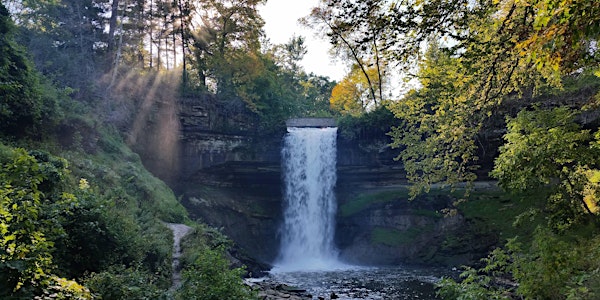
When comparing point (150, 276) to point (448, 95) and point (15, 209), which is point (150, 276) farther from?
point (448, 95)

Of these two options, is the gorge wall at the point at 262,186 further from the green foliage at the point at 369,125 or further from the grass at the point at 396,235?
the green foliage at the point at 369,125

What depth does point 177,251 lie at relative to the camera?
12.7m

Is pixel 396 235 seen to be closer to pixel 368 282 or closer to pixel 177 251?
pixel 368 282

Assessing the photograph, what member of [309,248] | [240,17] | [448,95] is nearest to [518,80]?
[448,95]

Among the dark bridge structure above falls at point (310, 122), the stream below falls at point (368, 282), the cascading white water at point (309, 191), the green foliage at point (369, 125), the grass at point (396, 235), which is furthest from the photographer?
the dark bridge structure above falls at point (310, 122)

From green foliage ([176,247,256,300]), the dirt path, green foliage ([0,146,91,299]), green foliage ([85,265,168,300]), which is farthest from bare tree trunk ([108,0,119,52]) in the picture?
green foliage ([85,265,168,300])

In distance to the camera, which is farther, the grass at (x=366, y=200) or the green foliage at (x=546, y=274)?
the grass at (x=366, y=200)

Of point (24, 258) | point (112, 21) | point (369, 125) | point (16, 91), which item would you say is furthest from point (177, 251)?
point (112, 21)

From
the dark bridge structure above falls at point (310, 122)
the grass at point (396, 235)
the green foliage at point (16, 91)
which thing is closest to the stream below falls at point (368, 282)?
the grass at point (396, 235)

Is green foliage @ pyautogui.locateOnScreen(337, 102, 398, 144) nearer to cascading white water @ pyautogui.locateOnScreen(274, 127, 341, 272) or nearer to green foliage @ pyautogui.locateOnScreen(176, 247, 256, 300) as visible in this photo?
cascading white water @ pyautogui.locateOnScreen(274, 127, 341, 272)

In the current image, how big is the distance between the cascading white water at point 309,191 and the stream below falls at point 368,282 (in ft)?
19.2

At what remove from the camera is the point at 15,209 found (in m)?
5.19

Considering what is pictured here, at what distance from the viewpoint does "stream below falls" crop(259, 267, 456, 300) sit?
14234mm

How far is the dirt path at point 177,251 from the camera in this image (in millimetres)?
10198
